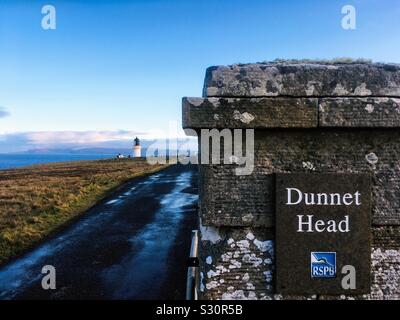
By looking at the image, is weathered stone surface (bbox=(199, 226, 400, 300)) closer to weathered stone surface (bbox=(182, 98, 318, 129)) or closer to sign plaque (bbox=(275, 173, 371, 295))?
sign plaque (bbox=(275, 173, 371, 295))

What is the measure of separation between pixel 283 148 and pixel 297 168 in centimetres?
24

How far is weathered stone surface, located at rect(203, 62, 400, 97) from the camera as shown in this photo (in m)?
3.50

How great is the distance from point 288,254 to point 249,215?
529 mm

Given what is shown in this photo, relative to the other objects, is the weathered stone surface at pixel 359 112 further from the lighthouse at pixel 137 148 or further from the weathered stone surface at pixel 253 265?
the lighthouse at pixel 137 148

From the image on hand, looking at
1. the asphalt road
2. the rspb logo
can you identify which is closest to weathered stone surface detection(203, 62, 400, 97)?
the rspb logo

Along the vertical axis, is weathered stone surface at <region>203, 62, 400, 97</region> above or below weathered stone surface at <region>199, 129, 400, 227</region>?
above

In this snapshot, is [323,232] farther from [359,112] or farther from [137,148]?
[137,148]

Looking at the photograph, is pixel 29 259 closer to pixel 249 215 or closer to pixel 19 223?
pixel 19 223

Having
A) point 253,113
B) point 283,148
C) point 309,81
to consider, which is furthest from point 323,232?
point 309,81

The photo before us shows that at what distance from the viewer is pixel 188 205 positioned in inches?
624

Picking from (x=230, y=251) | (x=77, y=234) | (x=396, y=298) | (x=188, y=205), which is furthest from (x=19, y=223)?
(x=396, y=298)

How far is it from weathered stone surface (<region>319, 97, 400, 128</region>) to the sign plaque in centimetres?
50

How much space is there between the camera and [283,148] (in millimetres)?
3582

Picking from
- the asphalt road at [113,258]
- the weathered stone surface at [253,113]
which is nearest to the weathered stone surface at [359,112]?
the weathered stone surface at [253,113]
